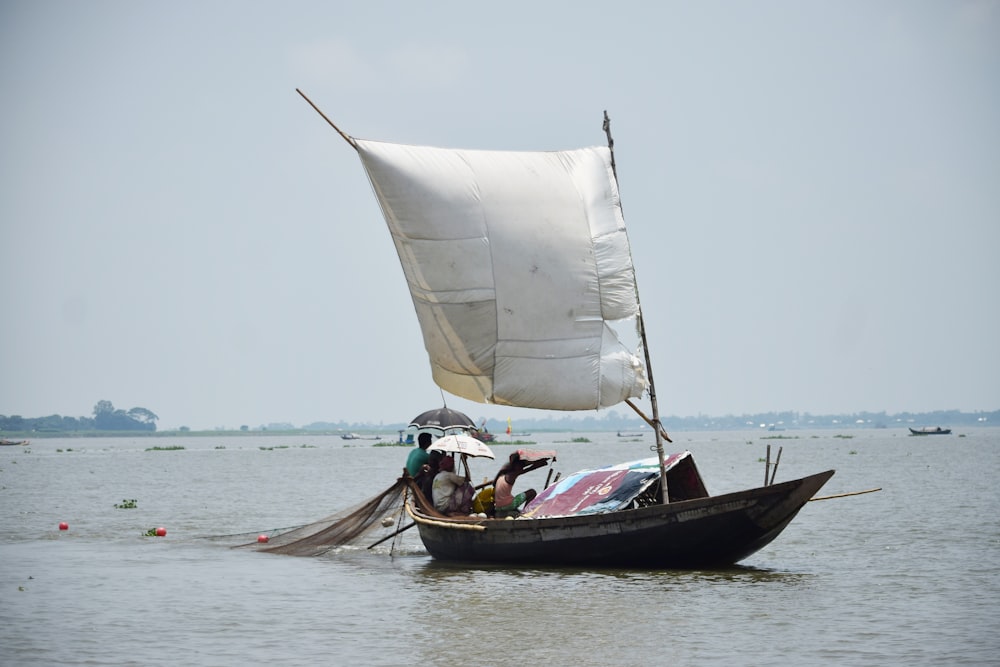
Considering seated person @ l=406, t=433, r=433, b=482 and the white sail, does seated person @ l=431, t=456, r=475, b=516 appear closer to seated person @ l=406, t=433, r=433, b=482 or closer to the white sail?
seated person @ l=406, t=433, r=433, b=482

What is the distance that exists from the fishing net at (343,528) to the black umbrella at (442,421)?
4.13 ft

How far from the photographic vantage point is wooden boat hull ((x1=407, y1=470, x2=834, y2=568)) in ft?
50.0

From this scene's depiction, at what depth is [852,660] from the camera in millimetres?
11047

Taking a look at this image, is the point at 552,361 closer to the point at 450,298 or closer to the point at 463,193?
the point at 450,298

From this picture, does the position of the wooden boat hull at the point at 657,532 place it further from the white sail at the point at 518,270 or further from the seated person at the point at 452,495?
the white sail at the point at 518,270

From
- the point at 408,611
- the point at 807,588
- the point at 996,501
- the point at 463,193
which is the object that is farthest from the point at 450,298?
the point at 996,501

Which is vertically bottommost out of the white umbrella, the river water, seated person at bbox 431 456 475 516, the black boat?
the river water

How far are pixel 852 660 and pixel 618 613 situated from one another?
305 cm

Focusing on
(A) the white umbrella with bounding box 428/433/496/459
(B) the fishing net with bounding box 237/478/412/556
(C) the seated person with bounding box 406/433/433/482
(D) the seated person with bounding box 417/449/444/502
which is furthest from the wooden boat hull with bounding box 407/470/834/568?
(B) the fishing net with bounding box 237/478/412/556

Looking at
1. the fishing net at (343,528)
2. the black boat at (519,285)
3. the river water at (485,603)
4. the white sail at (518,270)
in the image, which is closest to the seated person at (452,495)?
the black boat at (519,285)

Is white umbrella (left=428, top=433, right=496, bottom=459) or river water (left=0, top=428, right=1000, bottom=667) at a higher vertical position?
white umbrella (left=428, top=433, right=496, bottom=459)

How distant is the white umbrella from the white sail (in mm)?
806

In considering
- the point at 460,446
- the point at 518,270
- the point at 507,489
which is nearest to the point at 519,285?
the point at 518,270

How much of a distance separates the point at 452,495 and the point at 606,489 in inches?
98.2
